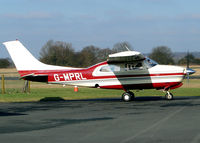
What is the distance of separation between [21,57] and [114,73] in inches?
202

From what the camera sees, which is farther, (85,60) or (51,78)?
(85,60)

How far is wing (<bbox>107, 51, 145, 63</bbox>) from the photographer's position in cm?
1847

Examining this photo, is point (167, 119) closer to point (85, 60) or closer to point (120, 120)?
point (120, 120)

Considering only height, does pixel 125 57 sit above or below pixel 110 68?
above

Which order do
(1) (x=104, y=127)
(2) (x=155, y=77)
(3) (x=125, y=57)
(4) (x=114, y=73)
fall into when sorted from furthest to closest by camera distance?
(4) (x=114, y=73)
(2) (x=155, y=77)
(3) (x=125, y=57)
(1) (x=104, y=127)

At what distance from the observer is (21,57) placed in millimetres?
20375

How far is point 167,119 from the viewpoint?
1193 cm

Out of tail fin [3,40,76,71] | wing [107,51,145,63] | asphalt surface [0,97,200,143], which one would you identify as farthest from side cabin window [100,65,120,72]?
asphalt surface [0,97,200,143]

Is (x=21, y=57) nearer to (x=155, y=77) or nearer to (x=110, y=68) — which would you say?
(x=110, y=68)

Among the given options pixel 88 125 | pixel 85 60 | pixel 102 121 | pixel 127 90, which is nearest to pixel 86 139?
pixel 88 125

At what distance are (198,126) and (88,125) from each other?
3.11m

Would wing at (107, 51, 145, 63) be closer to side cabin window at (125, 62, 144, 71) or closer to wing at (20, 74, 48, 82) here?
side cabin window at (125, 62, 144, 71)

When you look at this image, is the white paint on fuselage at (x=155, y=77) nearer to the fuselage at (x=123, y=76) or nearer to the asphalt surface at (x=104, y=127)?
the fuselage at (x=123, y=76)

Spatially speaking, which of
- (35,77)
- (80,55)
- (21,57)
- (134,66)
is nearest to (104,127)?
(134,66)
